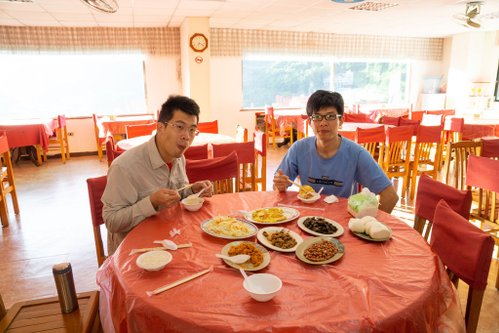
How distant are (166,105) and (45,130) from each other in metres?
5.01

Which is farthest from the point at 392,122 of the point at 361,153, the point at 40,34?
the point at 40,34

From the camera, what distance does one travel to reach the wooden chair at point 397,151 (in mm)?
3594

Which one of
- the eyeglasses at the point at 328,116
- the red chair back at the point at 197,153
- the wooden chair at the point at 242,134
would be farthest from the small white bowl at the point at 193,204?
the wooden chair at the point at 242,134

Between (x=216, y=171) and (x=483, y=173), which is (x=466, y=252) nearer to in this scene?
(x=483, y=173)

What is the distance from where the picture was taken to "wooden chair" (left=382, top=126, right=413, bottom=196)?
3.59 meters

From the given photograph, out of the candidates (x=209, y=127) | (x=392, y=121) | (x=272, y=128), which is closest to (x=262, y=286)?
(x=209, y=127)

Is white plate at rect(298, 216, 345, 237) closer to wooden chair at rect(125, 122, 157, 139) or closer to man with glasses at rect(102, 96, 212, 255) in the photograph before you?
man with glasses at rect(102, 96, 212, 255)

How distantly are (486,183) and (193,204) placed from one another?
1936mm

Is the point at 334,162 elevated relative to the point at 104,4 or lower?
lower

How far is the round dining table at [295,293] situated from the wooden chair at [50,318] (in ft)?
0.45

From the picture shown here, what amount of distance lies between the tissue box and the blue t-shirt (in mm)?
424

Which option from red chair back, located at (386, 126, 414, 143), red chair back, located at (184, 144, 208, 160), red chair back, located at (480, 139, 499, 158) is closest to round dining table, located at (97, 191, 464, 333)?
red chair back, located at (184, 144, 208, 160)

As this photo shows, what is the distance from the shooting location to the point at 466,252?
1.19m

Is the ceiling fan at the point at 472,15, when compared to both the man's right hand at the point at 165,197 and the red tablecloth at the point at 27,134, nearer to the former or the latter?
the man's right hand at the point at 165,197
